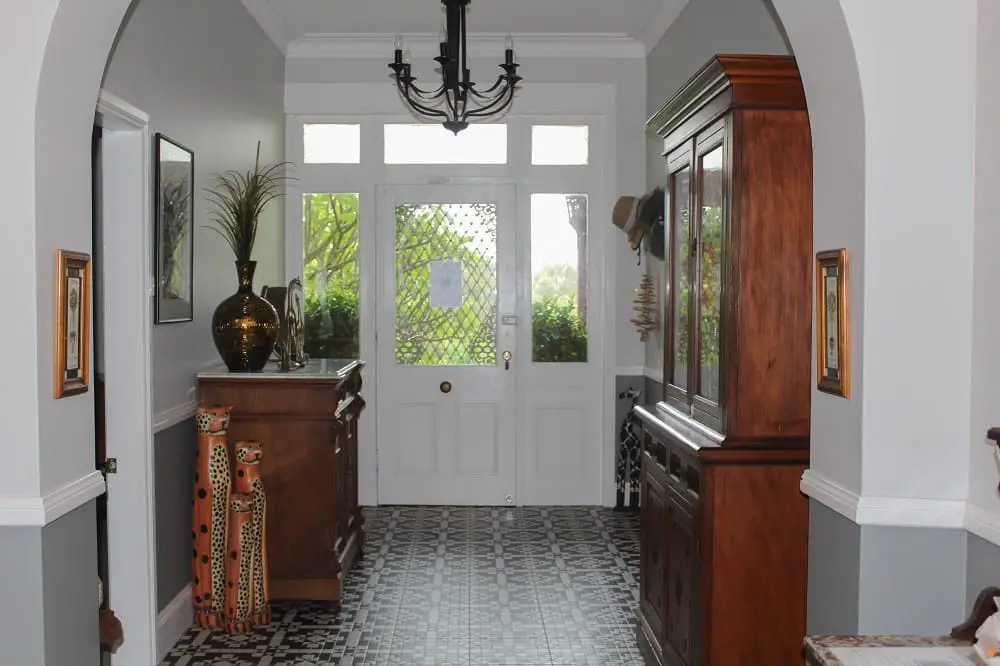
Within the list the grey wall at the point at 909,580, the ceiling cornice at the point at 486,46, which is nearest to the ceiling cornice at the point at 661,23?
the ceiling cornice at the point at 486,46

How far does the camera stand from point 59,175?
2.30 meters

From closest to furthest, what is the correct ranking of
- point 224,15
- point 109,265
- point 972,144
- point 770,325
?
point 972,144 < point 770,325 < point 109,265 < point 224,15

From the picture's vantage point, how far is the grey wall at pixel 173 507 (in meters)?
3.79

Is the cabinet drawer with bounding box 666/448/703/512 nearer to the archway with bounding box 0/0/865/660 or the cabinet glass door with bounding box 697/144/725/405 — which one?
the cabinet glass door with bounding box 697/144/725/405

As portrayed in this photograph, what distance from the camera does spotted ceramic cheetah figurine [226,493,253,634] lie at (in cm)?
389

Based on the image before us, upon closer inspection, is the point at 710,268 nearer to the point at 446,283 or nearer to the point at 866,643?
the point at 866,643

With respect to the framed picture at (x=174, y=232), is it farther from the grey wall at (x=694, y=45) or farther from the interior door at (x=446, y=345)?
the grey wall at (x=694, y=45)

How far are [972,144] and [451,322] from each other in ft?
14.8

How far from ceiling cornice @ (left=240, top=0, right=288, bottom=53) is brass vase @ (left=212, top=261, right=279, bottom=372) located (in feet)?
6.04

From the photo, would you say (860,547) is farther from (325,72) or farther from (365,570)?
(325,72)

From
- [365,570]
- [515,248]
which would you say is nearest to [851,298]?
[365,570]

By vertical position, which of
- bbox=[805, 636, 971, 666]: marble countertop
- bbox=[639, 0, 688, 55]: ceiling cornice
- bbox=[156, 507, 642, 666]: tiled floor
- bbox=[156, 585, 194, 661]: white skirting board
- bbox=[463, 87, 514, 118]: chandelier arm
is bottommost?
bbox=[156, 507, 642, 666]: tiled floor

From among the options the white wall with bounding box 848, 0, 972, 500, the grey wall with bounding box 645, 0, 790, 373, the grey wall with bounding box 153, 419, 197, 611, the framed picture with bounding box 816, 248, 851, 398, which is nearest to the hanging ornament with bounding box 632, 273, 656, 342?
the grey wall with bounding box 645, 0, 790, 373

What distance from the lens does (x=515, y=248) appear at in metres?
6.36
